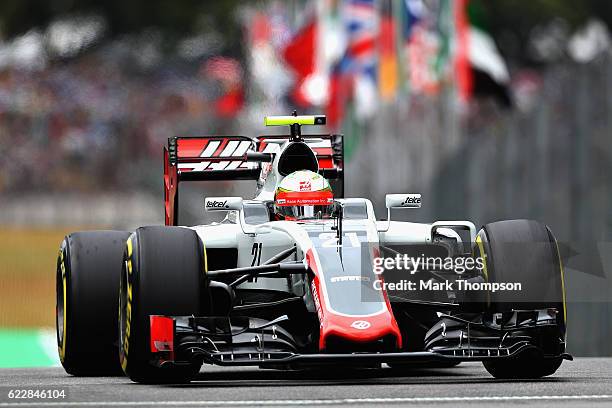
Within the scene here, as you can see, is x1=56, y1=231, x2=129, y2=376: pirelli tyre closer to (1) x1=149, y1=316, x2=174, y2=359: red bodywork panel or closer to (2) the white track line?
(1) x1=149, y1=316, x2=174, y2=359: red bodywork panel

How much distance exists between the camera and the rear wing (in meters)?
13.9

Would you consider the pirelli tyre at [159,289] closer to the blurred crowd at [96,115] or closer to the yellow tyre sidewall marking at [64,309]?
the yellow tyre sidewall marking at [64,309]

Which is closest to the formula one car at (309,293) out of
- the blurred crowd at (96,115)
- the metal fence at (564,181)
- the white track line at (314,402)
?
the white track line at (314,402)

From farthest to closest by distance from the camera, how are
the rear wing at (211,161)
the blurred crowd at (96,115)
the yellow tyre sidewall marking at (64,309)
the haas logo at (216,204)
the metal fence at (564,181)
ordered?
the blurred crowd at (96,115) → the metal fence at (564,181) → the rear wing at (211,161) → the haas logo at (216,204) → the yellow tyre sidewall marking at (64,309)

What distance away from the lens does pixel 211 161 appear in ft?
46.1

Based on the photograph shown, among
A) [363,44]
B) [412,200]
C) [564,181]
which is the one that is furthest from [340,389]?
[363,44]

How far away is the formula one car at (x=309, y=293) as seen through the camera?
10.8 metres

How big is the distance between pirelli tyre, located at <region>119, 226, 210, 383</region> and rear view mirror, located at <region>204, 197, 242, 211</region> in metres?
1.52

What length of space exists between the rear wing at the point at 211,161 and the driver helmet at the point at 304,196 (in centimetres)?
123

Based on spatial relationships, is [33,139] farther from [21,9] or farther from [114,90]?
[21,9]

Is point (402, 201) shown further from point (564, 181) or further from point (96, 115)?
point (96, 115)

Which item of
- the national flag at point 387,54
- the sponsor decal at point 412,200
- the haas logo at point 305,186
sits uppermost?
the national flag at point 387,54

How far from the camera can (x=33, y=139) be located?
160 feet

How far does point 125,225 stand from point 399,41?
7.32 meters
